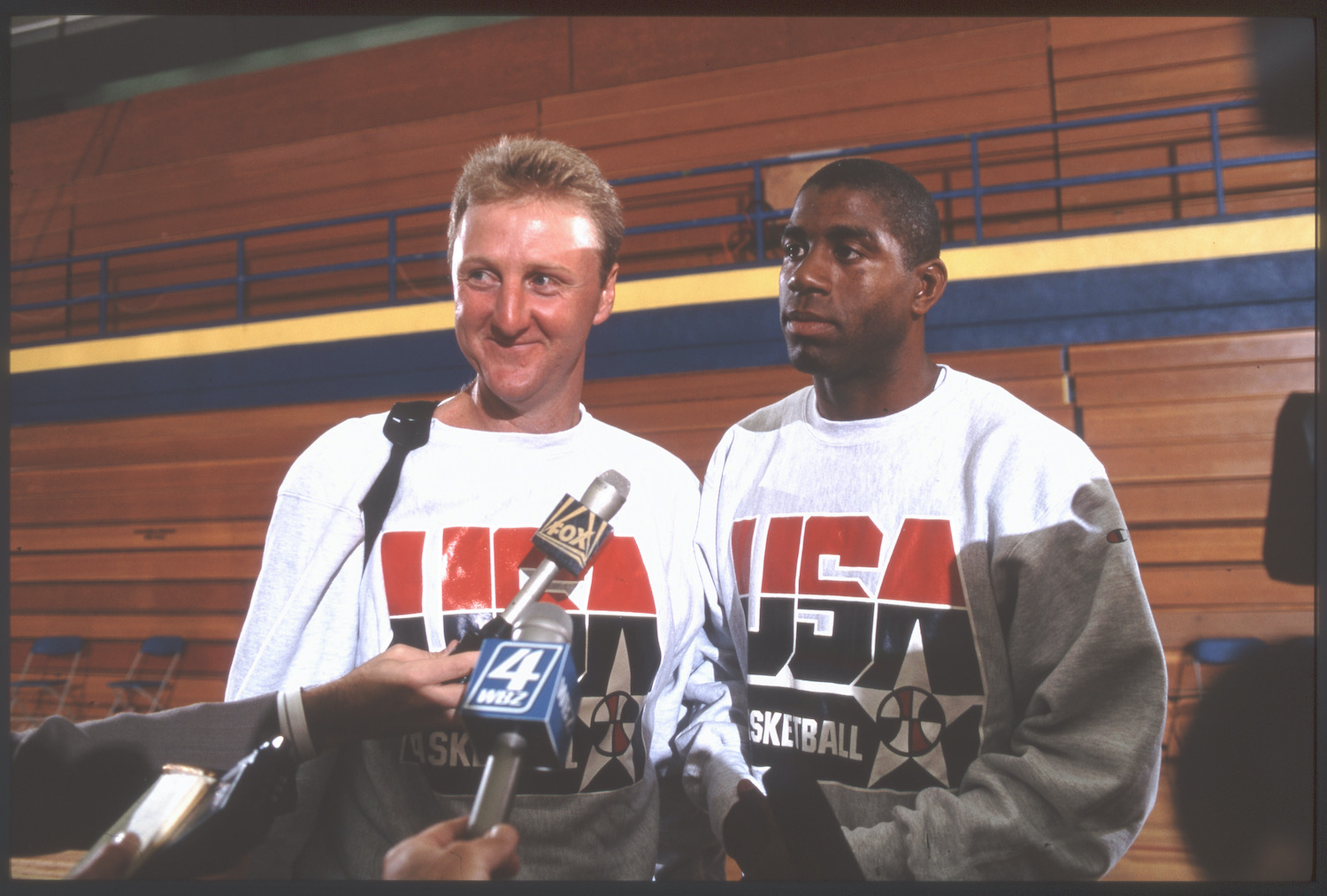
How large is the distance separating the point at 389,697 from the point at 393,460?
0.38 metres

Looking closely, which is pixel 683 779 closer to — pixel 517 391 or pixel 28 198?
pixel 517 391

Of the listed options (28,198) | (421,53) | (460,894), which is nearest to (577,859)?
(460,894)

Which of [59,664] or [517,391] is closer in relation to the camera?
[517,391]

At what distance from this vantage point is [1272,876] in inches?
49.0

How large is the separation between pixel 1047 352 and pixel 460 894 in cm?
144

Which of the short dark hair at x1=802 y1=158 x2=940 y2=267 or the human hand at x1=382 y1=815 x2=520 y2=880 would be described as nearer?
the human hand at x1=382 y1=815 x2=520 y2=880

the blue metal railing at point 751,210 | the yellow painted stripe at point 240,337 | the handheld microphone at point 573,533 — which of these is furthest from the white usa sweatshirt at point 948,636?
the yellow painted stripe at point 240,337

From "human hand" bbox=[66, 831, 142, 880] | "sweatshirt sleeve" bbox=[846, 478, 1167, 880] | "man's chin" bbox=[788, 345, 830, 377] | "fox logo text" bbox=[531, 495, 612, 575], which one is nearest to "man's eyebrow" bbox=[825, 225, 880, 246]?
"man's chin" bbox=[788, 345, 830, 377]

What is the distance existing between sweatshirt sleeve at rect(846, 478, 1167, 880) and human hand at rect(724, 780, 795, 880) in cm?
14

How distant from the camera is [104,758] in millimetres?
1233

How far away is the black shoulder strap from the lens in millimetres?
1197

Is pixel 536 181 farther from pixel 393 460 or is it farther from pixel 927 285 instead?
pixel 927 285

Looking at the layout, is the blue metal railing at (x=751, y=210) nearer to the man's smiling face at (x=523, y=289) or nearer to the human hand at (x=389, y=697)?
the man's smiling face at (x=523, y=289)

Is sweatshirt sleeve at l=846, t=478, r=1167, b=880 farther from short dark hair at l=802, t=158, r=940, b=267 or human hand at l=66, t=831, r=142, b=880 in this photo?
human hand at l=66, t=831, r=142, b=880
